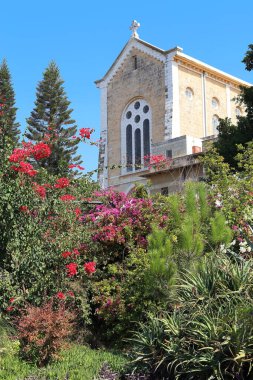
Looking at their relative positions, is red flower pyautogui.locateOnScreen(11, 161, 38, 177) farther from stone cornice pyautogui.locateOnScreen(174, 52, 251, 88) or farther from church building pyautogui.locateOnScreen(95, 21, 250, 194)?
stone cornice pyautogui.locateOnScreen(174, 52, 251, 88)

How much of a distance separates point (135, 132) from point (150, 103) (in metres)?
2.52

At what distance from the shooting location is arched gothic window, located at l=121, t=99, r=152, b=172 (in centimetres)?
3591

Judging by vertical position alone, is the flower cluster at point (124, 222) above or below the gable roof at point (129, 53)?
below

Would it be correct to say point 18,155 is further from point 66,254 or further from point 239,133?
point 239,133

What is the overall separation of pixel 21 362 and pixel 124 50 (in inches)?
1294

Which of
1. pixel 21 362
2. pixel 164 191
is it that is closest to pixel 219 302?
pixel 21 362

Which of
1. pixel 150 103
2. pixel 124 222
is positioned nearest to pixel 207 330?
pixel 124 222

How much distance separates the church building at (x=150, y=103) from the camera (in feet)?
111

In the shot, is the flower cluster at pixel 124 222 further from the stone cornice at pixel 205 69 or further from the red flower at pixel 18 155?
the stone cornice at pixel 205 69

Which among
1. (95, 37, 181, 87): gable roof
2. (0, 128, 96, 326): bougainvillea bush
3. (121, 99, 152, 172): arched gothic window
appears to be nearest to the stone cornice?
(95, 37, 181, 87): gable roof

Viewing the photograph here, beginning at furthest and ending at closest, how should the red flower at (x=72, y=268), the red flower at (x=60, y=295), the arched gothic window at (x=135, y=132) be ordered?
the arched gothic window at (x=135, y=132), the red flower at (x=72, y=268), the red flower at (x=60, y=295)

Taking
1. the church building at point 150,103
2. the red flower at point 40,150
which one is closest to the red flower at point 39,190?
the red flower at point 40,150

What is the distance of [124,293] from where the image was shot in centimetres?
889

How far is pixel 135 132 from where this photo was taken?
36.9 metres
